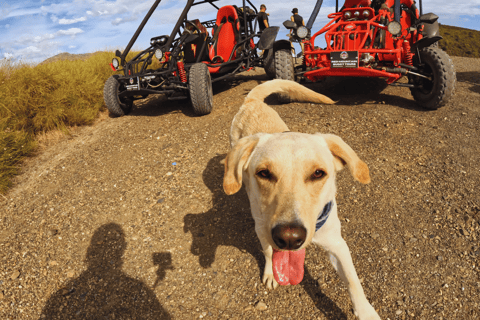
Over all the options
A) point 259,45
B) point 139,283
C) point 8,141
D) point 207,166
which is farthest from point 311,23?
point 8,141

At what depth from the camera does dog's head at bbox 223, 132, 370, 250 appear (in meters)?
1.37

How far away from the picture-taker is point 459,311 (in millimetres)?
1965

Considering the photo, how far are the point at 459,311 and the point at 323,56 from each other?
4773mm

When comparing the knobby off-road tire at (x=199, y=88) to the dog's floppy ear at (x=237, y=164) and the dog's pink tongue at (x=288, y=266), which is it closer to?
the dog's floppy ear at (x=237, y=164)

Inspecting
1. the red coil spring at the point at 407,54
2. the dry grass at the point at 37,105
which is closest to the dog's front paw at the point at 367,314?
the red coil spring at the point at 407,54

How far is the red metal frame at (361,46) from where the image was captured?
4930mm

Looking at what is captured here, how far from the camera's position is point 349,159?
174 centimetres

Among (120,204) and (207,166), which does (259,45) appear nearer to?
(207,166)

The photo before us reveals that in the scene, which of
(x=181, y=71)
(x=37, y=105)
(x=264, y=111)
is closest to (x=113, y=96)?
(x=37, y=105)

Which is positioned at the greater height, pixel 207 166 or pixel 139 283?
pixel 207 166

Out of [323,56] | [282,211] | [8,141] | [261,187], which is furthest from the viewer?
[323,56]

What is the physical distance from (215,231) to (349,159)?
1.80 meters

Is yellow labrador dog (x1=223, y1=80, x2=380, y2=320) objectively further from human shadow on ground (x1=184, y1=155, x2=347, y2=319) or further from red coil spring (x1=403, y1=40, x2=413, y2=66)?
red coil spring (x1=403, y1=40, x2=413, y2=66)

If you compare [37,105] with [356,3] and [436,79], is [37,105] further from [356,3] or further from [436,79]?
[436,79]
